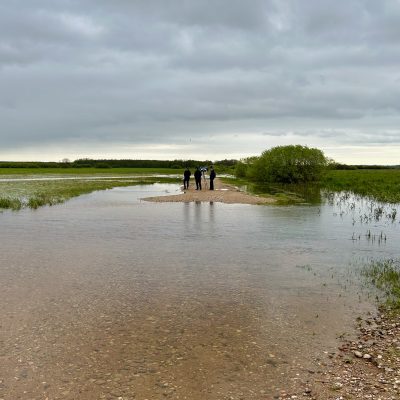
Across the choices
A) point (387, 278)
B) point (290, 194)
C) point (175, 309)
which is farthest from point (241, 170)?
point (175, 309)

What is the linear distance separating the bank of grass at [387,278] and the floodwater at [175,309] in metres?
0.62

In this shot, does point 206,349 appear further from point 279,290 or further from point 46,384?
point 279,290

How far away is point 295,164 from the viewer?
241 ft

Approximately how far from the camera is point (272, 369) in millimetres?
7641

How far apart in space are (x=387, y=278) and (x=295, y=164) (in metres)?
61.6

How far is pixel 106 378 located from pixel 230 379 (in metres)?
2.02

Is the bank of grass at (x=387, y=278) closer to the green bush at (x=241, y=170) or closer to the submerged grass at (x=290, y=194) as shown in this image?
the submerged grass at (x=290, y=194)

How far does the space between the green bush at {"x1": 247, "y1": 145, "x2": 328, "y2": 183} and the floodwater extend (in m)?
50.9

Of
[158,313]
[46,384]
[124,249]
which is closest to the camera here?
[46,384]

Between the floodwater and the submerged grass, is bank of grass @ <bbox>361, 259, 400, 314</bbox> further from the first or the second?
the submerged grass

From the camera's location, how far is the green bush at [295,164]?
7294cm

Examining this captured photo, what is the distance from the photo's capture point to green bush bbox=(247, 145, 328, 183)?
72.9 meters

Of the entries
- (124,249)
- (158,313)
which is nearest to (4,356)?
(158,313)

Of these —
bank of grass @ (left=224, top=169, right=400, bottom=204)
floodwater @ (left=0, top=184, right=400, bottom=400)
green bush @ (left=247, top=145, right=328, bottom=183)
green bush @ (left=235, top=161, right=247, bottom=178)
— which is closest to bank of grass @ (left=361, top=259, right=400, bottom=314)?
floodwater @ (left=0, top=184, right=400, bottom=400)
